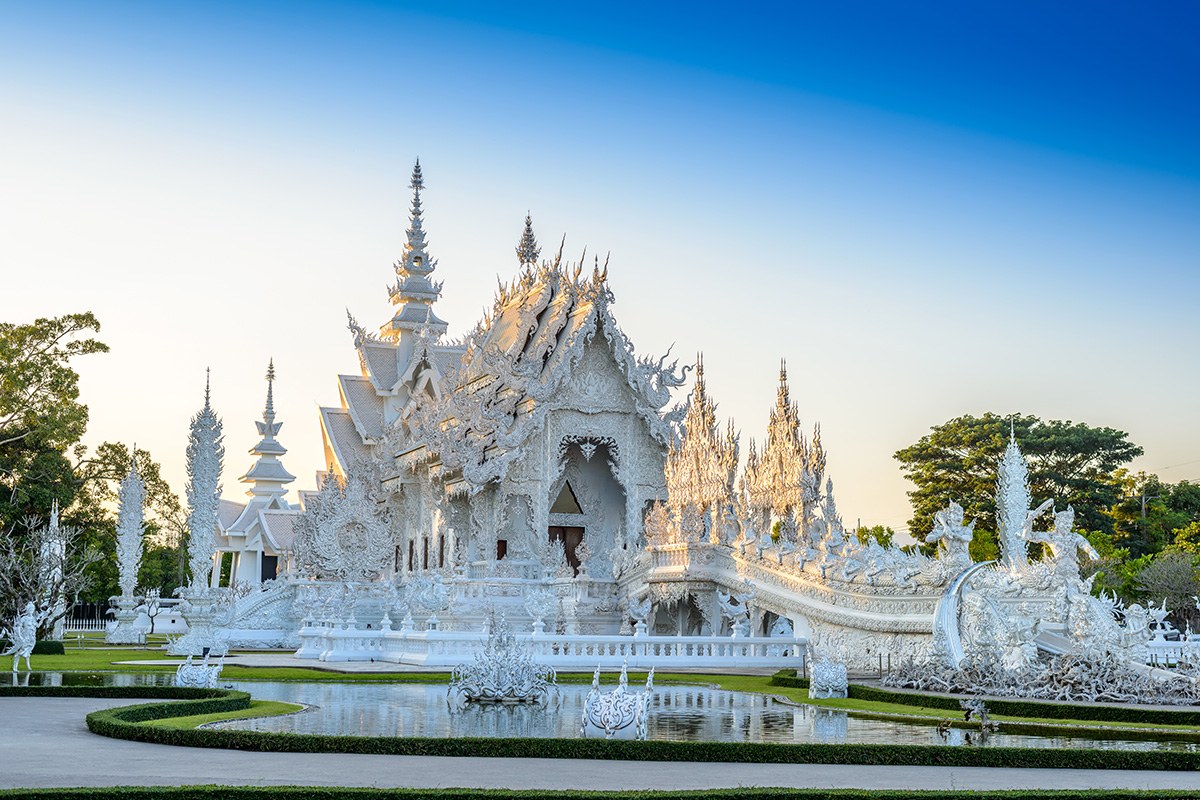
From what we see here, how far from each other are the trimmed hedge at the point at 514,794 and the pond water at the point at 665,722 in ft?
9.01

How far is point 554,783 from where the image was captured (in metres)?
8.83

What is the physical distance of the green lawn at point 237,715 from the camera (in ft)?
39.3

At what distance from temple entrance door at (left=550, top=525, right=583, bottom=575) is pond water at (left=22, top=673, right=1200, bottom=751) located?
16.6 meters

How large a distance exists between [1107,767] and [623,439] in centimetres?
2192

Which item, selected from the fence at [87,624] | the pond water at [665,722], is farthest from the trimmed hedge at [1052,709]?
the fence at [87,624]

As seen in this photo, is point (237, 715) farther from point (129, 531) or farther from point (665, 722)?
point (129, 531)

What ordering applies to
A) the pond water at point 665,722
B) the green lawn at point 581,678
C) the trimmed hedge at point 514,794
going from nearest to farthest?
the trimmed hedge at point 514,794 < the pond water at point 665,722 < the green lawn at point 581,678

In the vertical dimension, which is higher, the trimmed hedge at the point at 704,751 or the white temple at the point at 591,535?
the white temple at the point at 591,535

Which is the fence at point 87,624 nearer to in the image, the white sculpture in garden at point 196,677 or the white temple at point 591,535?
the white temple at point 591,535

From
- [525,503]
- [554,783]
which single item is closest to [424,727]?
[554,783]

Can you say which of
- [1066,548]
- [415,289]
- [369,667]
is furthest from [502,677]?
A: [415,289]

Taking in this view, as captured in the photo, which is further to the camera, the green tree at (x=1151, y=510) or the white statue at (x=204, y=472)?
the green tree at (x=1151, y=510)

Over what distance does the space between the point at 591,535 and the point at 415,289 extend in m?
16.7

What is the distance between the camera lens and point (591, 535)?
33.4m
